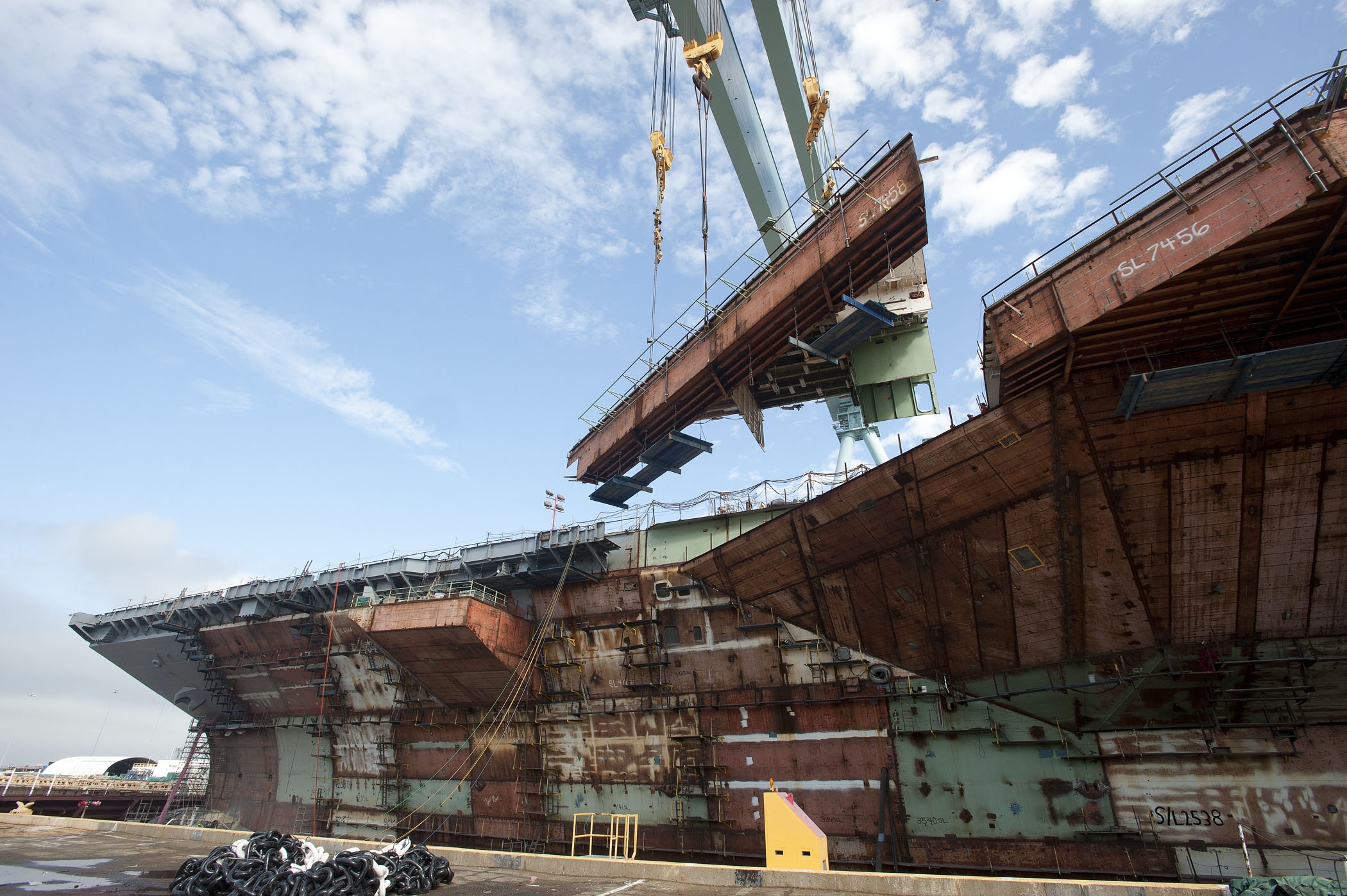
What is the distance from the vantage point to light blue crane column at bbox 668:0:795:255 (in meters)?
21.2

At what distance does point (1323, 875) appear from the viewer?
1286 centimetres

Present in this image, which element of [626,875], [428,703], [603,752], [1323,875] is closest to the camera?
[626,875]

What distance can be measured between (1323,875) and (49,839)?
2667 centimetres

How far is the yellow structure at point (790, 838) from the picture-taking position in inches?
407

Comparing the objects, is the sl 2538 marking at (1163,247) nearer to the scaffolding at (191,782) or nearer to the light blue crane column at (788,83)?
the light blue crane column at (788,83)

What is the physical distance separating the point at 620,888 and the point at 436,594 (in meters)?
17.4

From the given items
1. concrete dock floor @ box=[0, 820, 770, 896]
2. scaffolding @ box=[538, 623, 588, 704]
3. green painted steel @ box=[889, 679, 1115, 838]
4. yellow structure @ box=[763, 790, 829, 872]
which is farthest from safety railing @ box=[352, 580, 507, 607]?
green painted steel @ box=[889, 679, 1115, 838]

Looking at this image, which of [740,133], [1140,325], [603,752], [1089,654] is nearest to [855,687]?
[1089,654]

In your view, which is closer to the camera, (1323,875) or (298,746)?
(1323,875)

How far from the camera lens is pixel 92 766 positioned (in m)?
66.1

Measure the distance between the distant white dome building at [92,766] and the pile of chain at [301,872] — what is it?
247 ft

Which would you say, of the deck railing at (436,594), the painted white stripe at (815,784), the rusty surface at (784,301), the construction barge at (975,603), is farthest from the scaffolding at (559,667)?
the painted white stripe at (815,784)

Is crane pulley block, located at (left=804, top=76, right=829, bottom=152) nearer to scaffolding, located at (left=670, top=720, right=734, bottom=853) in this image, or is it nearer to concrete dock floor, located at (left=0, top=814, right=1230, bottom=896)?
concrete dock floor, located at (left=0, top=814, right=1230, bottom=896)

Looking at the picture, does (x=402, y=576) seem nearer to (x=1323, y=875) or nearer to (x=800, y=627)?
(x=800, y=627)
